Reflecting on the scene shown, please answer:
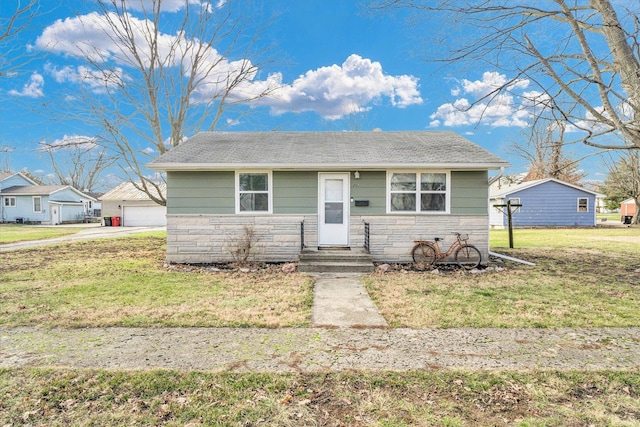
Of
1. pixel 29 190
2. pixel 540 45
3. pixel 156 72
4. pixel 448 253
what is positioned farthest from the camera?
pixel 29 190

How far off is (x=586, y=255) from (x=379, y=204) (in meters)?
7.31

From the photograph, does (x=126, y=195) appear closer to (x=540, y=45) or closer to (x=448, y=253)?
(x=448, y=253)

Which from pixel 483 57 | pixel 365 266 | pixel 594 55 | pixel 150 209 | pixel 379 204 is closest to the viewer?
pixel 483 57

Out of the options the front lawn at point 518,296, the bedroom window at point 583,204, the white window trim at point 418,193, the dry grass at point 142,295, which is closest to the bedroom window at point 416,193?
the white window trim at point 418,193

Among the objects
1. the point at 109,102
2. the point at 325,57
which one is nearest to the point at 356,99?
the point at 325,57

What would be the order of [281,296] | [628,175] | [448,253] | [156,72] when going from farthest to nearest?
[628,175], [156,72], [448,253], [281,296]

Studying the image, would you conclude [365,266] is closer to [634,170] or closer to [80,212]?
[634,170]

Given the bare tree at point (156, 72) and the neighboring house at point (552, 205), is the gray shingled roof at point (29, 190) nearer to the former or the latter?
the bare tree at point (156, 72)

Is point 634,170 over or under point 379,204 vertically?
over

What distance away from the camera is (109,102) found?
45.3 ft

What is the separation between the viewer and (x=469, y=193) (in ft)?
28.8

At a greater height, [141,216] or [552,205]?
[552,205]

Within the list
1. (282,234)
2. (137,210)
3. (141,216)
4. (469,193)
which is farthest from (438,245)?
(137,210)

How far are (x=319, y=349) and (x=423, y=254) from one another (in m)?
5.82
